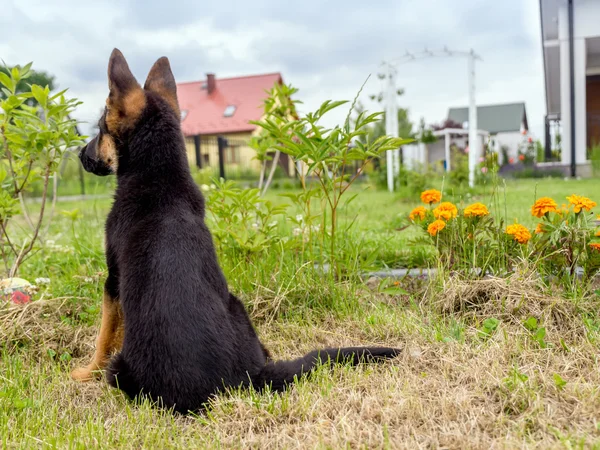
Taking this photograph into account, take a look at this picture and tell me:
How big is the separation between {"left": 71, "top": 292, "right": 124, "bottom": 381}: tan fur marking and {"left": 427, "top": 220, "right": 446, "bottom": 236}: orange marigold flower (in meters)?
1.92

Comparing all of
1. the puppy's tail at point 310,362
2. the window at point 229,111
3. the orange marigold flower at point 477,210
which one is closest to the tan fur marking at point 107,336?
the puppy's tail at point 310,362

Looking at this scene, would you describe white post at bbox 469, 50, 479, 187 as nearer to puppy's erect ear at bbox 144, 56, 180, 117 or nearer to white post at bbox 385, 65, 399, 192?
white post at bbox 385, 65, 399, 192

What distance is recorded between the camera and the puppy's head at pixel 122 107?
7.90 ft

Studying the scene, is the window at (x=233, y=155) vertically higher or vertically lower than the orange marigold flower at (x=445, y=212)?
higher

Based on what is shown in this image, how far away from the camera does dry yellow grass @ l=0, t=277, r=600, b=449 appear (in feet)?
6.28

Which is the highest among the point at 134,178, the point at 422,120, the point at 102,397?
the point at 422,120

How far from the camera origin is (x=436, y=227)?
Answer: 11.2 feet

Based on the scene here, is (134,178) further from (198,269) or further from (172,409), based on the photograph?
(172,409)

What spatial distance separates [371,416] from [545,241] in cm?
187

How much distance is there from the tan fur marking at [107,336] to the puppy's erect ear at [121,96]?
0.81 meters

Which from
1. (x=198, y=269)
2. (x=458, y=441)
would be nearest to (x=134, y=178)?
(x=198, y=269)

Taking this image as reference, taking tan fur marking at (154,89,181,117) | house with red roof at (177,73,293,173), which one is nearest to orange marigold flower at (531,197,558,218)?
tan fur marking at (154,89,181,117)

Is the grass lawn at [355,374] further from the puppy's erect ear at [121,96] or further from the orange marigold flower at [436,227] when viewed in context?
the puppy's erect ear at [121,96]

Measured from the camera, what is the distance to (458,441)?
1815 mm
